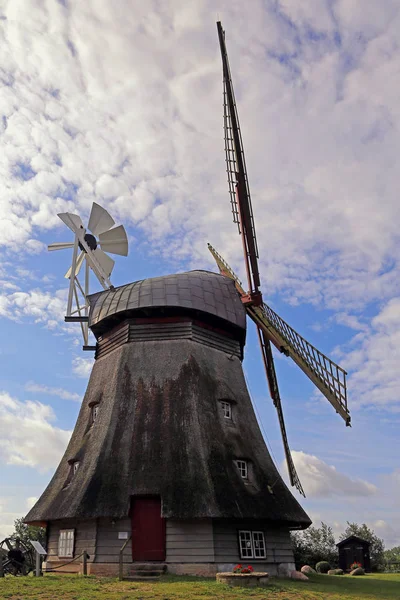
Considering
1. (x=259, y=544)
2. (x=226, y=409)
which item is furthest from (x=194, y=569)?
(x=226, y=409)

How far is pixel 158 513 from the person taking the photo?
16641 mm

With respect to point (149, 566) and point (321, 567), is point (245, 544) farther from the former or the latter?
point (321, 567)

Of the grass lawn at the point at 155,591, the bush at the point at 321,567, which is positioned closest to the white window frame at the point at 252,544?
the grass lawn at the point at 155,591

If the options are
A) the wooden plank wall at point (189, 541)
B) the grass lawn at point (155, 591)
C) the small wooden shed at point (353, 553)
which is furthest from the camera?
the small wooden shed at point (353, 553)

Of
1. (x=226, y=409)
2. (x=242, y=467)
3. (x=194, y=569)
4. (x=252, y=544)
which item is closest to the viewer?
(x=194, y=569)

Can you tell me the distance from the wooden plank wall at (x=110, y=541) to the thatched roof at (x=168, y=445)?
805mm

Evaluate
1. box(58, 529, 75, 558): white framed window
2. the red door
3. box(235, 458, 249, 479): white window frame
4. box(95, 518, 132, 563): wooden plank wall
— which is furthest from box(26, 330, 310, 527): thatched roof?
box(58, 529, 75, 558): white framed window

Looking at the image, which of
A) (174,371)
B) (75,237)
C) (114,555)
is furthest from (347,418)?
(75,237)

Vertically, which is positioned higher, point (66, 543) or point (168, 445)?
point (168, 445)

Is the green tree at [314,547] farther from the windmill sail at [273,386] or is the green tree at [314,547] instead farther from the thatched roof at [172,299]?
the thatched roof at [172,299]

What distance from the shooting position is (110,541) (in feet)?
53.9

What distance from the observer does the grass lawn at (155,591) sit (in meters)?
11.3

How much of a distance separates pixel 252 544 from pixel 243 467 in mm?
2386

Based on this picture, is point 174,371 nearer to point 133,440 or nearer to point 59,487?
point 133,440
